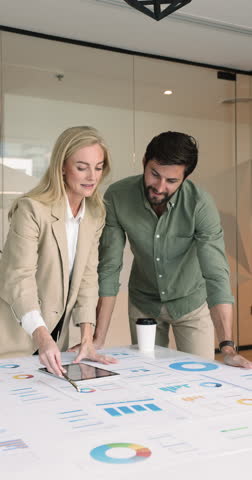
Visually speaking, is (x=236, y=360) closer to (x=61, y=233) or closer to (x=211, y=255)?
(x=211, y=255)

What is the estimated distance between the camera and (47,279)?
222 centimetres

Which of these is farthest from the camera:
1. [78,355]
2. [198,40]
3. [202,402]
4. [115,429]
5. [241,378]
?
[198,40]

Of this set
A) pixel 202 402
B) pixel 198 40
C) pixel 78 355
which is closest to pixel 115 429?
pixel 202 402

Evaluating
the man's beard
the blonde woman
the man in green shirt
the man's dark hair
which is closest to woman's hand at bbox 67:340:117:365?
the blonde woman

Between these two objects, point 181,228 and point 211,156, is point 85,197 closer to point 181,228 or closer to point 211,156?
point 181,228

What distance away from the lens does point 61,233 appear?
2227 mm

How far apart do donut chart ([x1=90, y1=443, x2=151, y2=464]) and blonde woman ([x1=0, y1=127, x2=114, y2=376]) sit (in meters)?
0.86

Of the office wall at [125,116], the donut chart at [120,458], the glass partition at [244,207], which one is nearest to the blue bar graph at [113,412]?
the donut chart at [120,458]

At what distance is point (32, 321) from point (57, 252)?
0.32 m

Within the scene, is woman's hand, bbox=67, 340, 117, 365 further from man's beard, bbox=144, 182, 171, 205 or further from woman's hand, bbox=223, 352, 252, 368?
man's beard, bbox=144, 182, 171, 205

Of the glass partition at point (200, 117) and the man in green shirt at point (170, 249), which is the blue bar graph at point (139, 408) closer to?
the man in green shirt at point (170, 249)

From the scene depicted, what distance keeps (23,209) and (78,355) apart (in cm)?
57

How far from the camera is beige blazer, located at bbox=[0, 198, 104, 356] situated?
6.90 feet

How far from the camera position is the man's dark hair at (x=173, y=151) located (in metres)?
2.43
